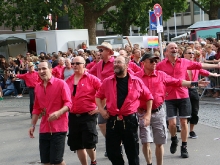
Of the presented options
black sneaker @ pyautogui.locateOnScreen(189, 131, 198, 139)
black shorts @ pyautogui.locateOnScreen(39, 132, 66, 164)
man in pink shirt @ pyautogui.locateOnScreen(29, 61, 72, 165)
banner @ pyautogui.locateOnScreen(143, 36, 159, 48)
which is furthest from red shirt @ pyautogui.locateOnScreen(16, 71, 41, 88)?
black shorts @ pyautogui.locateOnScreen(39, 132, 66, 164)

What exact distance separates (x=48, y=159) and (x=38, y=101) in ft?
2.73

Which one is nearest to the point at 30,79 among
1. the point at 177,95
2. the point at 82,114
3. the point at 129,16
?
the point at 177,95

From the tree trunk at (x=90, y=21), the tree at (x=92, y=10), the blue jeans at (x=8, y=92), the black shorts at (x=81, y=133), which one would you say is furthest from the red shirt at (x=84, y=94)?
the tree trunk at (x=90, y=21)

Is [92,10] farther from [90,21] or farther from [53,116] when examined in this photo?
[53,116]

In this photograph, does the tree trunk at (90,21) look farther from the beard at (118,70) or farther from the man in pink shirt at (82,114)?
the beard at (118,70)

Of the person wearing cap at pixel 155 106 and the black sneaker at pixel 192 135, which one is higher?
the person wearing cap at pixel 155 106

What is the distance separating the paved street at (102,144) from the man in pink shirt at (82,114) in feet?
3.49

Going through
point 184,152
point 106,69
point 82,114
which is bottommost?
point 184,152

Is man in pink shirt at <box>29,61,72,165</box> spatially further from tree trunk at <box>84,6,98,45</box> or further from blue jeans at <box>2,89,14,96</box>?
tree trunk at <box>84,6,98,45</box>

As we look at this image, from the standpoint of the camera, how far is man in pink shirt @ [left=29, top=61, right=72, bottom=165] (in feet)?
24.7

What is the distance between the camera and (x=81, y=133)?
8664mm

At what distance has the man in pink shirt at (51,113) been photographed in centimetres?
754

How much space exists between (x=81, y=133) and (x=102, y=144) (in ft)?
9.40

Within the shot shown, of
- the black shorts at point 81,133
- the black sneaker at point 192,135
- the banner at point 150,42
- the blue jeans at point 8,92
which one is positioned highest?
the banner at point 150,42
